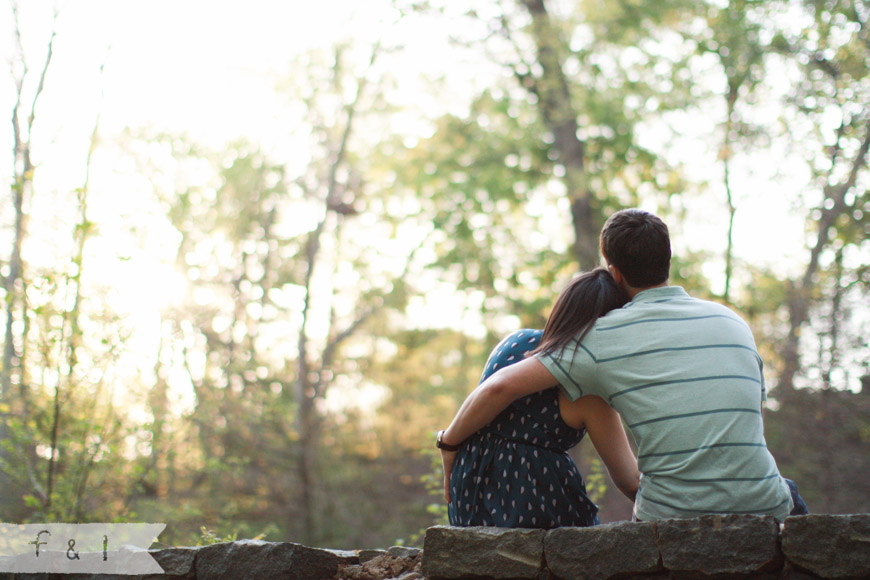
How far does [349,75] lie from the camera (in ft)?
49.5

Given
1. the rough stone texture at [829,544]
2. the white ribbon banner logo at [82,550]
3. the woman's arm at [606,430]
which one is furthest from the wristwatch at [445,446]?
the white ribbon banner logo at [82,550]

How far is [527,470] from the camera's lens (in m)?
2.33

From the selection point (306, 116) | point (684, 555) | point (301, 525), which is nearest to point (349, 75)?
point (306, 116)

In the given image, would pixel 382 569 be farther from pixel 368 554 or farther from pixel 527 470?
pixel 527 470

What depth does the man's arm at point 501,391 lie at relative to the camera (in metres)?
2.21

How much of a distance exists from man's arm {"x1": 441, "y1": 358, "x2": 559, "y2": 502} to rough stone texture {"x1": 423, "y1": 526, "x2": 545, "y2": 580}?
12.2 inches

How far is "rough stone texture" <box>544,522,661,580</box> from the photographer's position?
2080 mm

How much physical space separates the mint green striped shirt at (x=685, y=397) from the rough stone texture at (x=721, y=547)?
0.34 feet

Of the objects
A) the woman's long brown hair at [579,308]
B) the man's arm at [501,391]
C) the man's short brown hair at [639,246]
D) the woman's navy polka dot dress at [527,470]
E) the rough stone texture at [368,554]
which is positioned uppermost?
the man's short brown hair at [639,246]

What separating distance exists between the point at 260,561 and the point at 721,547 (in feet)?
5.00

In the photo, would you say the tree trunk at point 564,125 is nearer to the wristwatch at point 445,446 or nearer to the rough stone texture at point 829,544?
the wristwatch at point 445,446

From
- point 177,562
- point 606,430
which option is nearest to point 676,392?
point 606,430

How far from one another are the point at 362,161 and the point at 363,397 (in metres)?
5.34

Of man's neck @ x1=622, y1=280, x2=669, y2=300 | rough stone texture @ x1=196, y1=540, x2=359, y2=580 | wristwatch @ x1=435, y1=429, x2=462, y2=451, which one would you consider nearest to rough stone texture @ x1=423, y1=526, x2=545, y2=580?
wristwatch @ x1=435, y1=429, x2=462, y2=451
